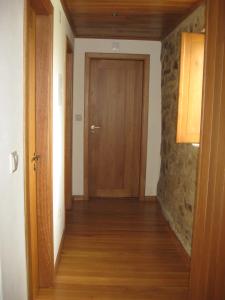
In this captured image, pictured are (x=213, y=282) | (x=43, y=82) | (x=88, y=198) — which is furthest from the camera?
(x=88, y=198)

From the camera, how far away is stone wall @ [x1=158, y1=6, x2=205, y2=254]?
9.83ft

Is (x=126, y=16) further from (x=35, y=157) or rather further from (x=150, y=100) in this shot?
(x=35, y=157)

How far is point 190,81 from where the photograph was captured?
173 cm

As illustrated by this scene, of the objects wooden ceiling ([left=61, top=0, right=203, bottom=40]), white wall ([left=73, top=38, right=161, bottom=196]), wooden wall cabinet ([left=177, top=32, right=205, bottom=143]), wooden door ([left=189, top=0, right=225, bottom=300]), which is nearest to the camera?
wooden door ([left=189, top=0, right=225, bottom=300])

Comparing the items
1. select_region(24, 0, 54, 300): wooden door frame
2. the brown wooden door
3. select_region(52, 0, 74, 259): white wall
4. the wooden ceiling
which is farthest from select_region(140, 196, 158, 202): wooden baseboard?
select_region(24, 0, 54, 300): wooden door frame

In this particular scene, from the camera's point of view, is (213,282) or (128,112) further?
(128,112)

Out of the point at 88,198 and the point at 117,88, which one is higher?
the point at 117,88

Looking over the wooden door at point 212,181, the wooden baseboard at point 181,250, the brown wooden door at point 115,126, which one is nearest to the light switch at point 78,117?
the brown wooden door at point 115,126

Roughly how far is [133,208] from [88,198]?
715 mm

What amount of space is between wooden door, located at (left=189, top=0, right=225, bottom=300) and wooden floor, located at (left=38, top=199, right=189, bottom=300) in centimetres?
108

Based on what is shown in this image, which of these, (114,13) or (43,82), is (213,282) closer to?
(43,82)

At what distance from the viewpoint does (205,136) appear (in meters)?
1.40

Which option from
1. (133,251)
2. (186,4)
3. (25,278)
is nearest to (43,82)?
(25,278)

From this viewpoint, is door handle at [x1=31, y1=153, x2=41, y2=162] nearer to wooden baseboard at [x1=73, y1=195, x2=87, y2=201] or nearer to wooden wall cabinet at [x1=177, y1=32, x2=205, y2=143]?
wooden wall cabinet at [x1=177, y1=32, x2=205, y2=143]
